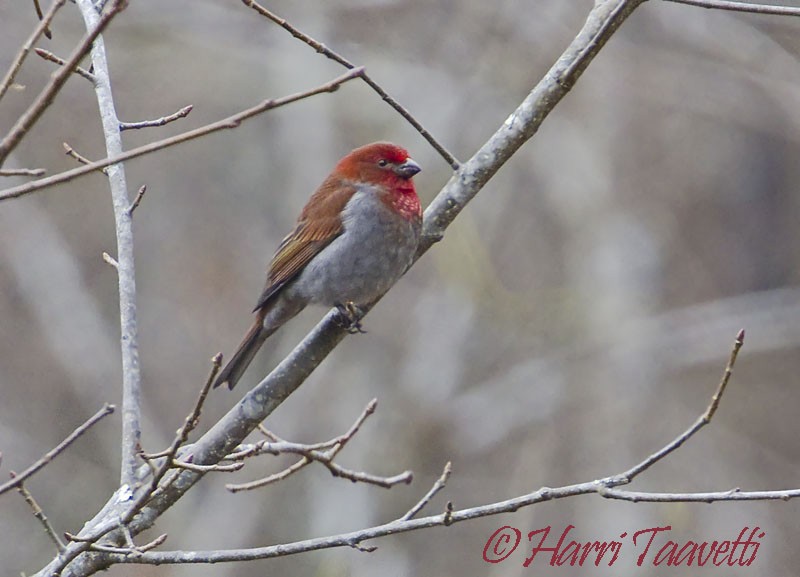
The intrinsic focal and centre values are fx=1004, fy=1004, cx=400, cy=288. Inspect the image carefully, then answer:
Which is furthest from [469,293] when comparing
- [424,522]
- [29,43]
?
[29,43]

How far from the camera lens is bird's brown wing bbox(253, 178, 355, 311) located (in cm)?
553

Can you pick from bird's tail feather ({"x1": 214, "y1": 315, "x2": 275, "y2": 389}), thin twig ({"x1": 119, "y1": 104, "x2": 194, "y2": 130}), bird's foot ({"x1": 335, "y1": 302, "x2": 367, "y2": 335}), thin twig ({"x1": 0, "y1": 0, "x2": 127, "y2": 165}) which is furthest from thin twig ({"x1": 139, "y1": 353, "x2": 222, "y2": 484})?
bird's tail feather ({"x1": 214, "y1": 315, "x2": 275, "y2": 389})

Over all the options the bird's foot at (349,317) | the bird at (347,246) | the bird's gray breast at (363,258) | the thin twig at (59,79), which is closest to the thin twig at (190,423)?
the thin twig at (59,79)

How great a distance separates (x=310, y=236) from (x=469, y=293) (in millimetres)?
6146

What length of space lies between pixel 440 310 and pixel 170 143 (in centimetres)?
1024

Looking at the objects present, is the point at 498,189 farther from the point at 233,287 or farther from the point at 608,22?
the point at 608,22

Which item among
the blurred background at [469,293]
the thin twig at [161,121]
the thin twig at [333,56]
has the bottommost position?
the thin twig at [161,121]

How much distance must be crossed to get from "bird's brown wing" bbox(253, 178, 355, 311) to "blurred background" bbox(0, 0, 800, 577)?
Result: 19.1 ft

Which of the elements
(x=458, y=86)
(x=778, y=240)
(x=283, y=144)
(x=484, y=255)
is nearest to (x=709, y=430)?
(x=778, y=240)

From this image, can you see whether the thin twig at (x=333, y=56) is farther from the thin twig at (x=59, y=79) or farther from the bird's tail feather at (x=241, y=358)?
the bird's tail feather at (x=241, y=358)

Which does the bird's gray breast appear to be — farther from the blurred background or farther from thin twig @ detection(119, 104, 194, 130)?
the blurred background

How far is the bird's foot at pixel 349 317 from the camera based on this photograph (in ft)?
14.8

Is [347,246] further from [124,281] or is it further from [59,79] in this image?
[59,79]

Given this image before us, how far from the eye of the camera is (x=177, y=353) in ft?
42.7
